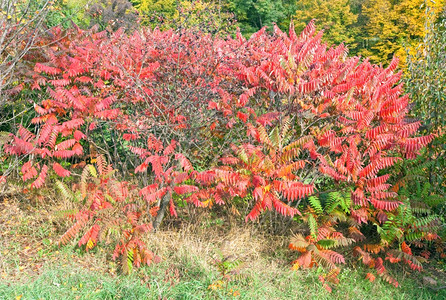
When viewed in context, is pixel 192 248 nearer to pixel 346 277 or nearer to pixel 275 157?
pixel 275 157

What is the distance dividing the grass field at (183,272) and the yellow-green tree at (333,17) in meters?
28.1

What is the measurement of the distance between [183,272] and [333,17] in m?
31.7

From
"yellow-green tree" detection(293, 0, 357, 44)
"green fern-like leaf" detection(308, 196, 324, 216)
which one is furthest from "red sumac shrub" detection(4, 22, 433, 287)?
"yellow-green tree" detection(293, 0, 357, 44)

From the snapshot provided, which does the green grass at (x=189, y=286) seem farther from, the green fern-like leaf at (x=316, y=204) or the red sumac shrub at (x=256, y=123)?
the green fern-like leaf at (x=316, y=204)

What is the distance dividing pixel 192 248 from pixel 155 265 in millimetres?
451

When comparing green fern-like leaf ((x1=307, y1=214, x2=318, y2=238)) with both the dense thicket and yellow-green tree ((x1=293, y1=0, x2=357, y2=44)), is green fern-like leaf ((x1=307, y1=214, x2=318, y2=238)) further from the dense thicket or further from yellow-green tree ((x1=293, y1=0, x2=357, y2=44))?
yellow-green tree ((x1=293, y1=0, x2=357, y2=44))

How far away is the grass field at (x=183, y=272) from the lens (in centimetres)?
396

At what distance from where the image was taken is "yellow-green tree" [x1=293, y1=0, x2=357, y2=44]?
30.7 m

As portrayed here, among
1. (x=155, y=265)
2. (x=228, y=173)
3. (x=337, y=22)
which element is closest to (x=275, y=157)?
(x=228, y=173)

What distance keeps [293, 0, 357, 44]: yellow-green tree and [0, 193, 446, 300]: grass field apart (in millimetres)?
28057

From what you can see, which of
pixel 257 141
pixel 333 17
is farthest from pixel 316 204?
pixel 333 17

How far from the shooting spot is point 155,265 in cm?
445

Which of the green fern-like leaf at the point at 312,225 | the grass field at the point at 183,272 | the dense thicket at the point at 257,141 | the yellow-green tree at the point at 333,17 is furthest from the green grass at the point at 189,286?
the yellow-green tree at the point at 333,17

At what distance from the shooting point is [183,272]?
4.33m
